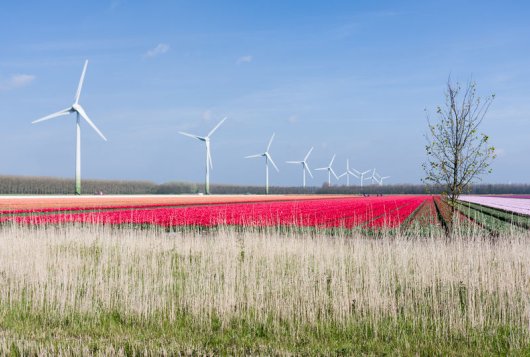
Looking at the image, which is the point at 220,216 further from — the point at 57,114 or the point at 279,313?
the point at 57,114

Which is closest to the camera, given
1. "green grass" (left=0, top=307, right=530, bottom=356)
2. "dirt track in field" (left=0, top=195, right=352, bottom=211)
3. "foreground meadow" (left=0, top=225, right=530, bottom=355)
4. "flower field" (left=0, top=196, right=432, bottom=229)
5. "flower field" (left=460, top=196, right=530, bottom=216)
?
"green grass" (left=0, top=307, right=530, bottom=356)

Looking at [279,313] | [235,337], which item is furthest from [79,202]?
[235,337]

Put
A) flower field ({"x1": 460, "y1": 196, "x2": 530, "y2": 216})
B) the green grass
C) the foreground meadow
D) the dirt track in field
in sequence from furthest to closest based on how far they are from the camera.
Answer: flower field ({"x1": 460, "y1": 196, "x2": 530, "y2": 216}), the dirt track in field, the foreground meadow, the green grass

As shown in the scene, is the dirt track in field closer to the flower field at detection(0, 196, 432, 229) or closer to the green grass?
the flower field at detection(0, 196, 432, 229)

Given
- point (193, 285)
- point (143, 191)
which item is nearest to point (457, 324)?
point (193, 285)

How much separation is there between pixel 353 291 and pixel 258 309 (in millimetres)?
2258

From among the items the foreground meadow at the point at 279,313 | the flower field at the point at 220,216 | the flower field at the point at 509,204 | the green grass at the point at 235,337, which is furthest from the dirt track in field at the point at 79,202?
the green grass at the point at 235,337

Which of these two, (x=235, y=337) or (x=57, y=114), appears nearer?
(x=235, y=337)

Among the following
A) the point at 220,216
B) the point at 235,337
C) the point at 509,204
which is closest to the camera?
the point at 235,337

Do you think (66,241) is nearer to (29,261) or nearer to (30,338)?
(29,261)

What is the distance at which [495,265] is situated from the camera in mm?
14719

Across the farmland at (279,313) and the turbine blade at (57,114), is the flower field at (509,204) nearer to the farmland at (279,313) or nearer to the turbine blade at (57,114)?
the farmland at (279,313)

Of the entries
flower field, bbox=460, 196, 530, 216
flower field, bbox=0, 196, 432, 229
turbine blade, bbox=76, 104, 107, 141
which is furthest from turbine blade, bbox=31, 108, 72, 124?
flower field, bbox=460, 196, 530, 216

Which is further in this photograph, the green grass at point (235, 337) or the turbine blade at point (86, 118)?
the turbine blade at point (86, 118)
